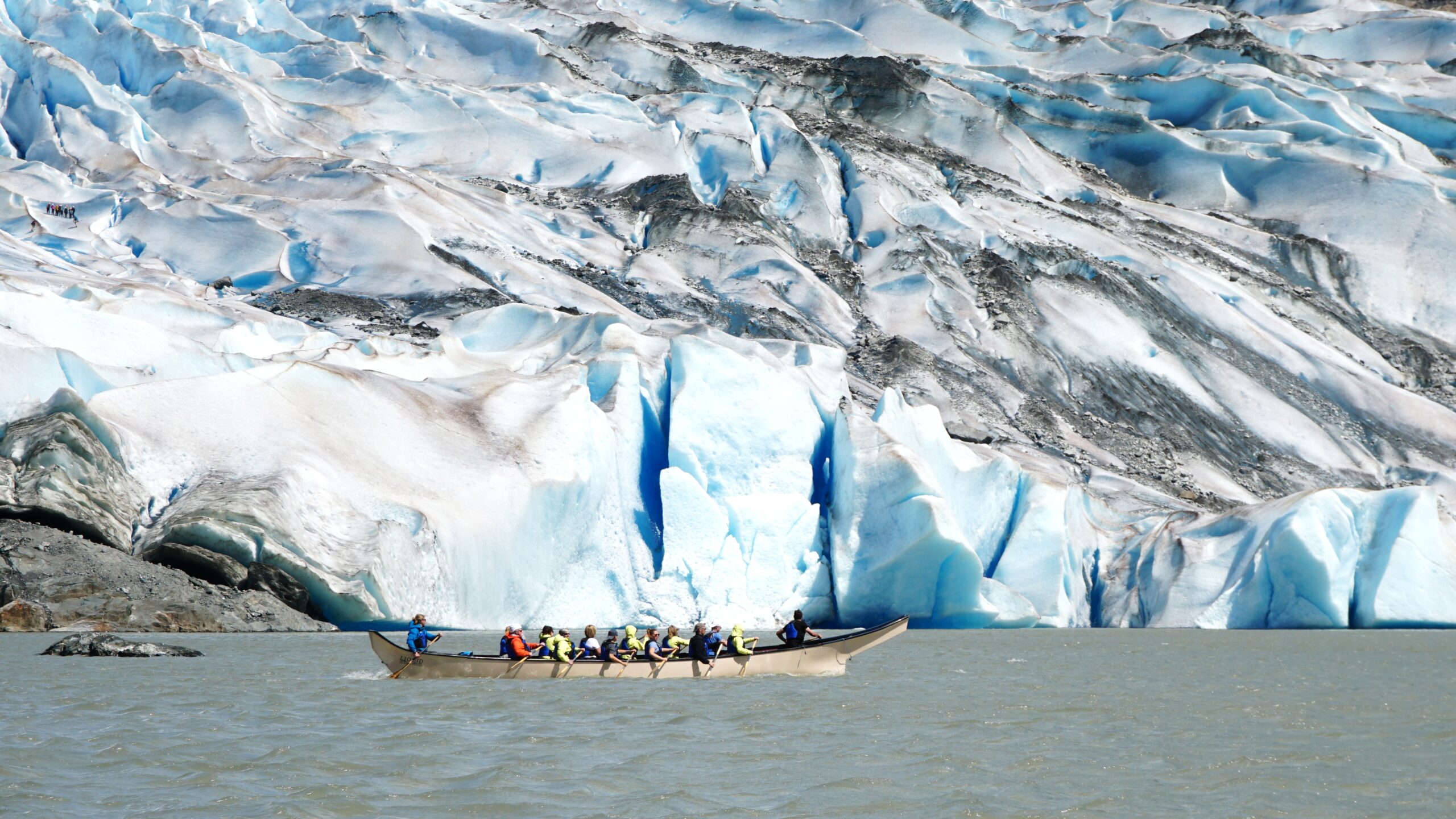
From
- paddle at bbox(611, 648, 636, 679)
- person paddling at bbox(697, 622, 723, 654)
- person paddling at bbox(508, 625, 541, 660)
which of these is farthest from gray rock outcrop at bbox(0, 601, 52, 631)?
person paddling at bbox(697, 622, 723, 654)

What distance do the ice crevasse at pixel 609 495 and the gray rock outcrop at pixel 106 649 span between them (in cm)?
223

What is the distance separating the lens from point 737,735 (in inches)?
476

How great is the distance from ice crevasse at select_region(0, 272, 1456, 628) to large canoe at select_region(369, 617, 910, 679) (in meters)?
3.70

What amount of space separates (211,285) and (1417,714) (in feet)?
96.1

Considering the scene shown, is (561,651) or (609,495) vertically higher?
(609,495)

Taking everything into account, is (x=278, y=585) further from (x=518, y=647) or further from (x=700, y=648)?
(x=700, y=648)

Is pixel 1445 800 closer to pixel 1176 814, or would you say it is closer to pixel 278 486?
pixel 1176 814

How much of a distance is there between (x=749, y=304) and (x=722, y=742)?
26.1 m

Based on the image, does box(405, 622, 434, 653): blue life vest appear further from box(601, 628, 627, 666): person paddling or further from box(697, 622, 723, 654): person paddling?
box(697, 622, 723, 654): person paddling

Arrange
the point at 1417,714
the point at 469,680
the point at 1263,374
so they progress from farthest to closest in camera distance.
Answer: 1. the point at 1263,374
2. the point at 469,680
3. the point at 1417,714

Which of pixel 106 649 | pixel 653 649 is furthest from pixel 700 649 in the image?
pixel 106 649

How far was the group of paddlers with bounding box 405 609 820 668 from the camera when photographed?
16938mm

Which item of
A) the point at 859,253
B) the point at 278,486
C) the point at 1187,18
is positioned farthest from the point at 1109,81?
the point at 278,486

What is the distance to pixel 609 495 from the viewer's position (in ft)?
79.8
